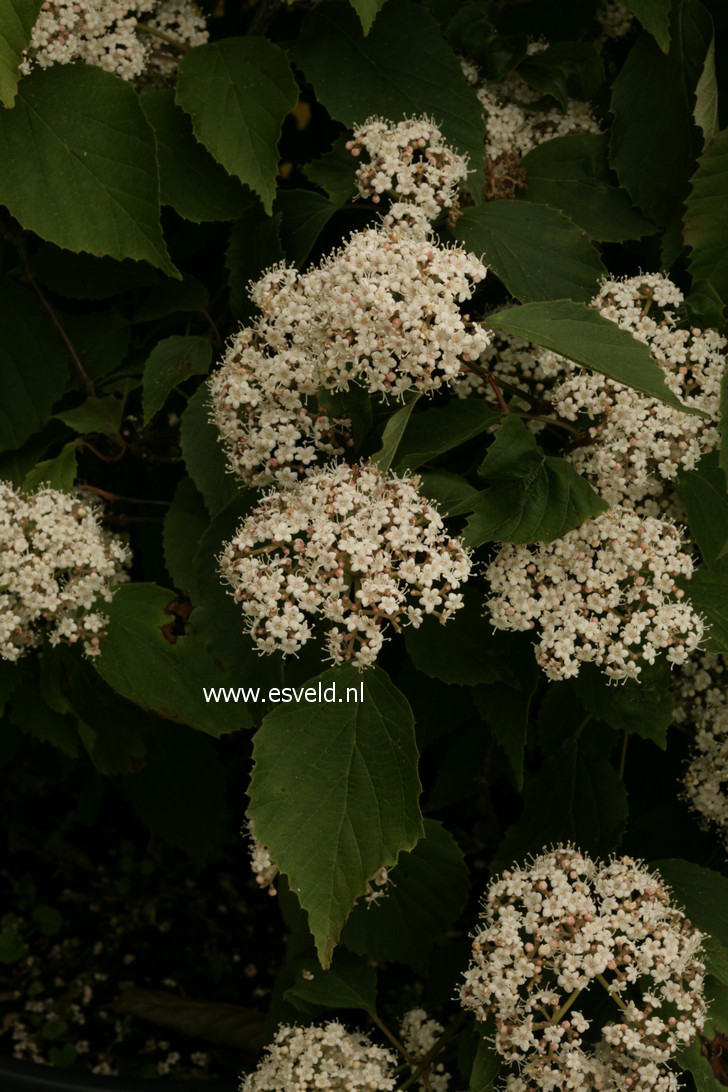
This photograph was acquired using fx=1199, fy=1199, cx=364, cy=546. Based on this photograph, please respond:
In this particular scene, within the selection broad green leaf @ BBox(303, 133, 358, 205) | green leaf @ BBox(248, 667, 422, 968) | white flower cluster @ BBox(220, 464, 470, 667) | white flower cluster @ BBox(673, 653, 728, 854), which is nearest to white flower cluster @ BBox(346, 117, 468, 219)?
broad green leaf @ BBox(303, 133, 358, 205)

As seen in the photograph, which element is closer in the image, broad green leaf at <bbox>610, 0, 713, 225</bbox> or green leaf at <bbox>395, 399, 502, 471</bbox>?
green leaf at <bbox>395, 399, 502, 471</bbox>

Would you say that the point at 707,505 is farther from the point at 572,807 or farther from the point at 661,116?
the point at 661,116

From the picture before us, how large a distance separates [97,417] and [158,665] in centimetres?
43

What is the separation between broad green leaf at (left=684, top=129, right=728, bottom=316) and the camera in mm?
1790

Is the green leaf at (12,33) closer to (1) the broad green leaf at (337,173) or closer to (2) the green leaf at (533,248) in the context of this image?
(1) the broad green leaf at (337,173)

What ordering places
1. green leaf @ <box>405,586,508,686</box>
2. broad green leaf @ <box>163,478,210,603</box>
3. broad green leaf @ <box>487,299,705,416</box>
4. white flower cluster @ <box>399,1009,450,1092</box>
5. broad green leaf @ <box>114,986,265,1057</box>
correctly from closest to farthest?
broad green leaf @ <box>487,299,705,416</box>, green leaf @ <box>405,586,508,686</box>, broad green leaf @ <box>163,478,210,603</box>, white flower cluster @ <box>399,1009,450,1092</box>, broad green leaf @ <box>114,986,265,1057</box>

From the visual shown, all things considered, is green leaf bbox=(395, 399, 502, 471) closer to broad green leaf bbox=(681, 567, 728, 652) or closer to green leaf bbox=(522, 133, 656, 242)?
broad green leaf bbox=(681, 567, 728, 652)

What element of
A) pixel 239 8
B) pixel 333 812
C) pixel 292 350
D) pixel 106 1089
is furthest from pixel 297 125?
pixel 106 1089

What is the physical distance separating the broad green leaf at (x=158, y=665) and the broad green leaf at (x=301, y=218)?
1.89 ft

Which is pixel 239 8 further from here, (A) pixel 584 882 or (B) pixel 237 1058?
(B) pixel 237 1058

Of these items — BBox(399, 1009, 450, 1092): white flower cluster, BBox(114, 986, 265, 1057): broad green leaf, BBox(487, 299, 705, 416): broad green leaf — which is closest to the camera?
BBox(487, 299, 705, 416): broad green leaf

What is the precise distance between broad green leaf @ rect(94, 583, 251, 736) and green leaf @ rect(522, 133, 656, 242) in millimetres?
885

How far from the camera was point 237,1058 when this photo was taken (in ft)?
8.86

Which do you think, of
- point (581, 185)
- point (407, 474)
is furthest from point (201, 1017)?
point (581, 185)
